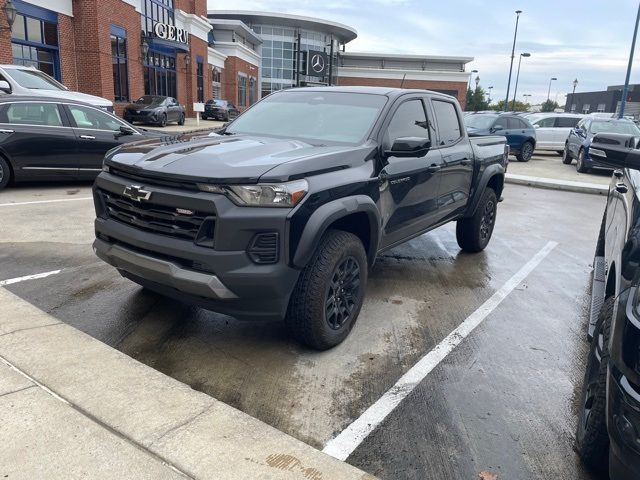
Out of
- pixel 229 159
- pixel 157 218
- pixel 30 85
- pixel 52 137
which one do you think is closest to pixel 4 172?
pixel 52 137

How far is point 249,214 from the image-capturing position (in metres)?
3.02

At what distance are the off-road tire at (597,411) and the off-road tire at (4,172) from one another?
8.66 m

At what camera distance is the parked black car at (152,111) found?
23.0 metres

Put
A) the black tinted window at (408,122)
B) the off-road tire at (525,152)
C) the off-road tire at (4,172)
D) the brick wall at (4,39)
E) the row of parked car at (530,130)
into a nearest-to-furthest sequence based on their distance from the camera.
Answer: the black tinted window at (408,122) < the off-road tire at (4,172) < the row of parked car at (530,130) < the brick wall at (4,39) < the off-road tire at (525,152)

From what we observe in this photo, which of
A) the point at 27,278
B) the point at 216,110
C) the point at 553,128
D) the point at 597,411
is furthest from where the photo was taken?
the point at 216,110

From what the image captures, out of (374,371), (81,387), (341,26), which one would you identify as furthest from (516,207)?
(341,26)

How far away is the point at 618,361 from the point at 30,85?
13861mm

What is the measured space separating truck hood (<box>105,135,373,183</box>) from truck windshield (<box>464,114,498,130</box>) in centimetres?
1421

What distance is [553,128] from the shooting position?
69.3 ft

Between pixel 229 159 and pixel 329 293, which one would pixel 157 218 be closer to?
pixel 229 159

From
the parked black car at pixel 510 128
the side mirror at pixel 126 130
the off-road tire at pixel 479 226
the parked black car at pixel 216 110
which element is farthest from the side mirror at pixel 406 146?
the parked black car at pixel 216 110

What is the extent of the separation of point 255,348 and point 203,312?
79 cm

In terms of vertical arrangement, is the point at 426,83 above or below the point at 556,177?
above

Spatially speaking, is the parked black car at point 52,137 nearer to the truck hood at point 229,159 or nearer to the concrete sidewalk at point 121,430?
the truck hood at point 229,159
